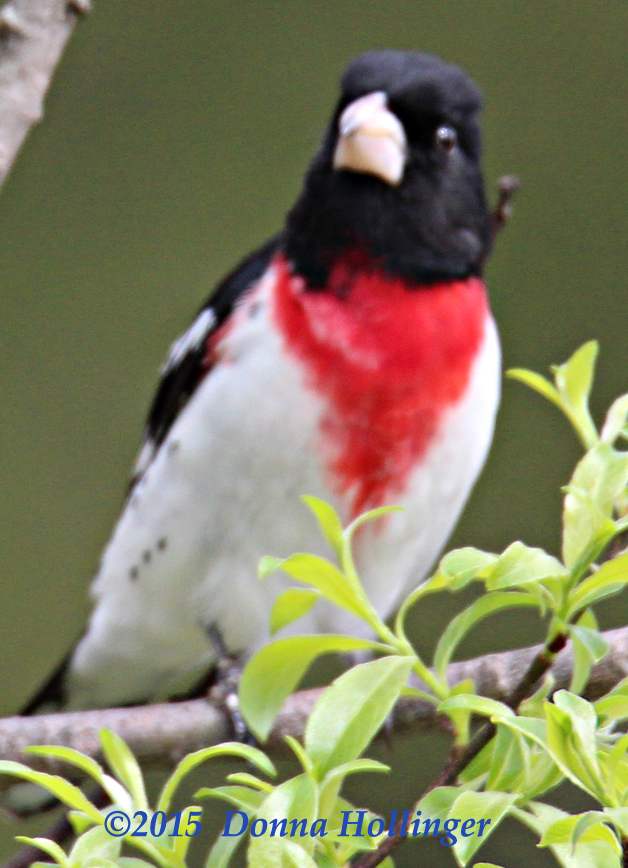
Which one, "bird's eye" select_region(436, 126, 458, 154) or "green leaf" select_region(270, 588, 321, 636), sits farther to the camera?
"bird's eye" select_region(436, 126, 458, 154)

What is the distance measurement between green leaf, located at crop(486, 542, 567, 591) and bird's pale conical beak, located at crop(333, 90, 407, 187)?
64 cm

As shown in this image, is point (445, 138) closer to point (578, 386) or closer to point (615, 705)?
point (578, 386)

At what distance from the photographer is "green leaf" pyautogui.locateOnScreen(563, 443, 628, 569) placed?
53 centimetres

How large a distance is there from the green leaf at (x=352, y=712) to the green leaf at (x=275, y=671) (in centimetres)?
4

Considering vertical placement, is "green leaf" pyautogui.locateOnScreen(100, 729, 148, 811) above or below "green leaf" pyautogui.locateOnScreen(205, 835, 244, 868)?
below

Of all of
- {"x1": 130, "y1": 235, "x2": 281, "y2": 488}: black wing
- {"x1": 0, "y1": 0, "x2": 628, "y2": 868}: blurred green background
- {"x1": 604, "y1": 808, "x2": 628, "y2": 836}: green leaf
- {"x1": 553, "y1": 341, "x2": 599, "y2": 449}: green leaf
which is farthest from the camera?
{"x1": 0, "y1": 0, "x2": 628, "y2": 868}: blurred green background

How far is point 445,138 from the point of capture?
45.5 inches

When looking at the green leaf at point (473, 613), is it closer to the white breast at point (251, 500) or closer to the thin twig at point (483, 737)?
the thin twig at point (483, 737)

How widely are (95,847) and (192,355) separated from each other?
86 centimetres

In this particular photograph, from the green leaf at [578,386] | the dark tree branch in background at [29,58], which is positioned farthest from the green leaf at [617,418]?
the dark tree branch in background at [29,58]

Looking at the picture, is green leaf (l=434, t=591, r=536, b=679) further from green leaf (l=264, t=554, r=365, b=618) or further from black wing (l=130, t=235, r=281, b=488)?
black wing (l=130, t=235, r=281, b=488)

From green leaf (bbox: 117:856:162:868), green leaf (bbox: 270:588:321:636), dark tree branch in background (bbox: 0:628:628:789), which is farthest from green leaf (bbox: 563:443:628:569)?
dark tree branch in background (bbox: 0:628:628:789)

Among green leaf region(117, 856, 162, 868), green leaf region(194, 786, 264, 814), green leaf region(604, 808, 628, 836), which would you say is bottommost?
green leaf region(117, 856, 162, 868)

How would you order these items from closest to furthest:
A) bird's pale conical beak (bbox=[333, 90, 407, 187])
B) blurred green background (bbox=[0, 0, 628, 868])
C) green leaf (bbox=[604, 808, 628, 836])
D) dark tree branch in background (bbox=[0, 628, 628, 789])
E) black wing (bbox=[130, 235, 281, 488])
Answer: green leaf (bbox=[604, 808, 628, 836]), dark tree branch in background (bbox=[0, 628, 628, 789]), bird's pale conical beak (bbox=[333, 90, 407, 187]), black wing (bbox=[130, 235, 281, 488]), blurred green background (bbox=[0, 0, 628, 868])
